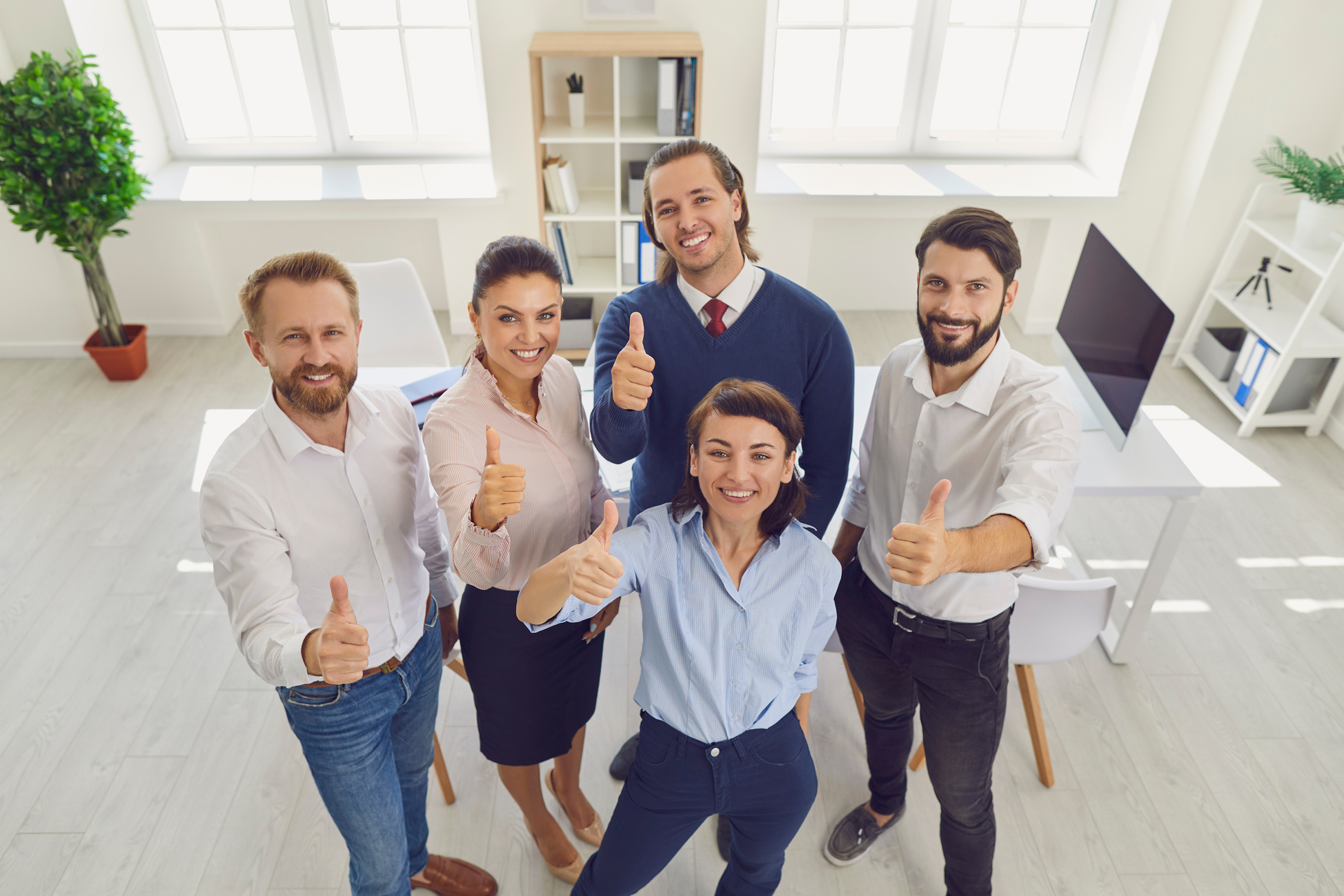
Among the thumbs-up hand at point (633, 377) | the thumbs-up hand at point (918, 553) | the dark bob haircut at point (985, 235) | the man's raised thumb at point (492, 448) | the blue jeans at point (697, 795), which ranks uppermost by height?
the dark bob haircut at point (985, 235)

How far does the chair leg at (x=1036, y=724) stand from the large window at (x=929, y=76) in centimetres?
328

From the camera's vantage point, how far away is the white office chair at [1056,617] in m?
2.15

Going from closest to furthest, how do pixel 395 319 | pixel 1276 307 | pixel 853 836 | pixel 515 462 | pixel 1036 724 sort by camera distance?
pixel 515 462, pixel 853 836, pixel 1036 724, pixel 395 319, pixel 1276 307

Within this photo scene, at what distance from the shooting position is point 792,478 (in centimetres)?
172

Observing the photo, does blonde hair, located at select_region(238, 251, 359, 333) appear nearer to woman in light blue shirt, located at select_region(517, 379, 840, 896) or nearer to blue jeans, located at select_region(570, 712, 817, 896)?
woman in light blue shirt, located at select_region(517, 379, 840, 896)

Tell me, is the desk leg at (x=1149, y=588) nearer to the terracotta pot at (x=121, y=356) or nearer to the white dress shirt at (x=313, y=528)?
the white dress shirt at (x=313, y=528)

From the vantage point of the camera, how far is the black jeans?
73.9 inches

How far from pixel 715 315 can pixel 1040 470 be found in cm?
74

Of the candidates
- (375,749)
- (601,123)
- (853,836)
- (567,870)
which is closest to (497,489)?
(375,749)

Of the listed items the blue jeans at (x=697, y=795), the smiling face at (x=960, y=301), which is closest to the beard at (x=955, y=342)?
the smiling face at (x=960, y=301)

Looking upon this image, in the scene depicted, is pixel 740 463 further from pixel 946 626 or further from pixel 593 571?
pixel 946 626

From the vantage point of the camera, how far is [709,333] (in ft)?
6.18

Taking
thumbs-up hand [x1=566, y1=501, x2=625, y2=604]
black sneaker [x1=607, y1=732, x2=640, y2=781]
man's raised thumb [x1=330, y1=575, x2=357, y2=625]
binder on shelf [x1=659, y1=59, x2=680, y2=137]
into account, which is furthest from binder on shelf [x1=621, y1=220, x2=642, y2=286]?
man's raised thumb [x1=330, y1=575, x2=357, y2=625]

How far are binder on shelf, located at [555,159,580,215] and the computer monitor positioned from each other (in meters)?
2.40
